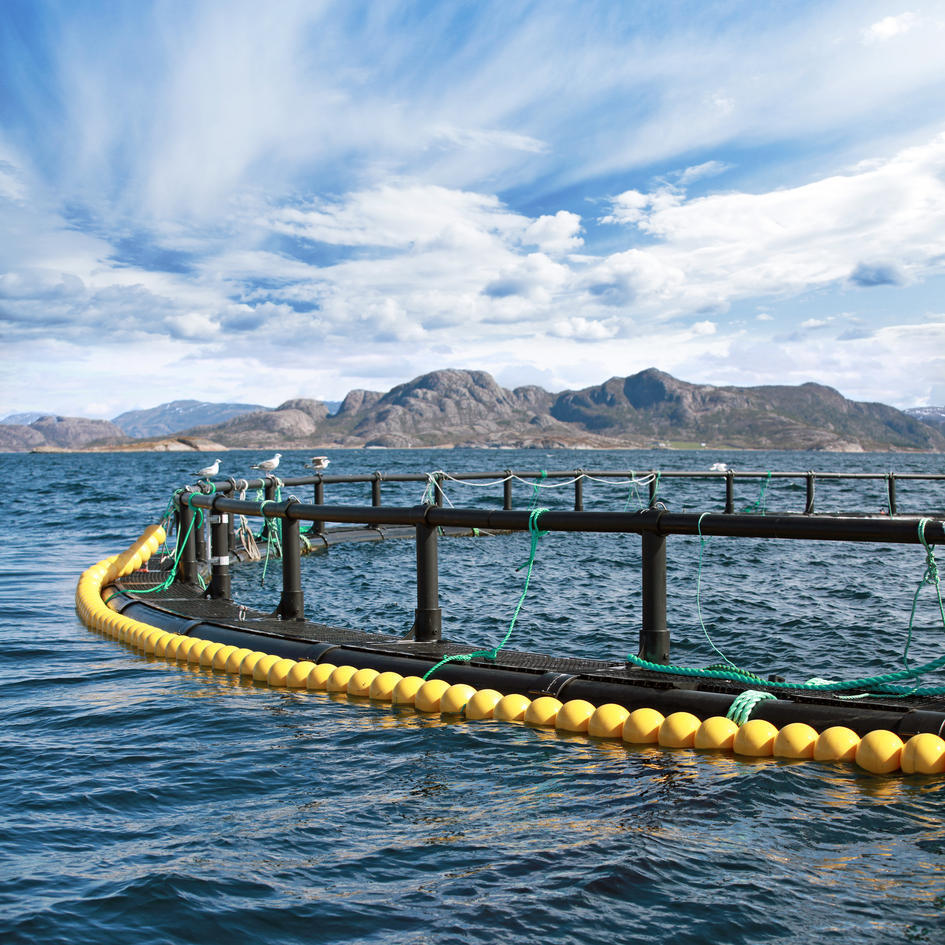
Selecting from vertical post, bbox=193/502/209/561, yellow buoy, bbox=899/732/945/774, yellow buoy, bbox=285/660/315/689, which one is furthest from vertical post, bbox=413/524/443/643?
vertical post, bbox=193/502/209/561

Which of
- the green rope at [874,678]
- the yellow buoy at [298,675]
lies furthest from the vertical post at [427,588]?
the green rope at [874,678]

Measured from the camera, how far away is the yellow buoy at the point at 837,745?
4891 mm

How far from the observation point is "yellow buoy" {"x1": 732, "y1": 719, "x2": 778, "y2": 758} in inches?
200

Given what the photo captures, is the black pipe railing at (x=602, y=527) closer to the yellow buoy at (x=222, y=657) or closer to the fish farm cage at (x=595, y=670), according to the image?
the fish farm cage at (x=595, y=670)

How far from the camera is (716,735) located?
5203mm

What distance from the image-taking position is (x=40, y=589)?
43.2ft

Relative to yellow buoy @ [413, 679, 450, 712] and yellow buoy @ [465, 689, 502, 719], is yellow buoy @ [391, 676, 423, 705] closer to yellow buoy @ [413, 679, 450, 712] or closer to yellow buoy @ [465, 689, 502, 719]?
yellow buoy @ [413, 679, 450, 712]

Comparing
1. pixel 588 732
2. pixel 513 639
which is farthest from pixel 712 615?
Answer: pixel 588 732

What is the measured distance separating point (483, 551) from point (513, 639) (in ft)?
24.6

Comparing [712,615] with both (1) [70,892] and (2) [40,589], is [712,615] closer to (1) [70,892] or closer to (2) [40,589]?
(1) [70,892]

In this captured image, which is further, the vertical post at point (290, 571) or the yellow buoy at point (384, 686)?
the vertical post at point (290, 571)

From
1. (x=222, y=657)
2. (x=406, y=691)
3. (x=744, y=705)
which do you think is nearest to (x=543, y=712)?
(x=406, y=691)

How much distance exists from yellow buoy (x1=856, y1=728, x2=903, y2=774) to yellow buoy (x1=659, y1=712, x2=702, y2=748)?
933mm

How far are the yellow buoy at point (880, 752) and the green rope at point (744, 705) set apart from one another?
2.27 ft
